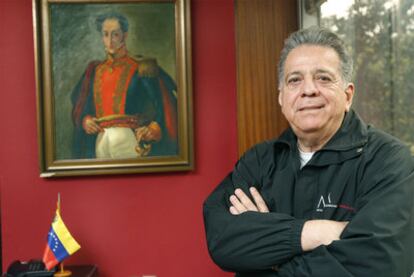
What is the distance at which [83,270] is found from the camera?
2.72m

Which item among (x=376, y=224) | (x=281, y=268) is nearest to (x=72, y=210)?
(x=281, y=268)

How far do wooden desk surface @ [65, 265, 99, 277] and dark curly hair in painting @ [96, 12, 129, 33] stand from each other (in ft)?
4.68

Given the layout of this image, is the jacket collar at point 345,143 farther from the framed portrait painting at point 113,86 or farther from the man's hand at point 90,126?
the man's hand at point 90,126

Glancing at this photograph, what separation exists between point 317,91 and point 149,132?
4.85 feet

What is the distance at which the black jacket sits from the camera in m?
1.38

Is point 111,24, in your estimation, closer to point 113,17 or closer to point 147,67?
point 113,17

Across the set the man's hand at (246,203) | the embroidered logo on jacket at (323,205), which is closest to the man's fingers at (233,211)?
the man's hand at (246,203)

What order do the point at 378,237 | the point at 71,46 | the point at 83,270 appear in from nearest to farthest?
the point at 378,237 < the point at 83,270 < the point at 71,46

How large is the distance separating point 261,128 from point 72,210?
1275mm

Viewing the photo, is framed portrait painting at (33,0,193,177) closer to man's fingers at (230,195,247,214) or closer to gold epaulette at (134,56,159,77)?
gold epaulette at (134,56,159,77)

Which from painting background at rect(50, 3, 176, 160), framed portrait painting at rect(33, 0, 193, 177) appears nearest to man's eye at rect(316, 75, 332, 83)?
framed portrait painting at rect(33, 0, 193, 177)

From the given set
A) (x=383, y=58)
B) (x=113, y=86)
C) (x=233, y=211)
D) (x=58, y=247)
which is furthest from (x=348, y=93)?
(x=58, y=247)

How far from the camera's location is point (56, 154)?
2828 mm

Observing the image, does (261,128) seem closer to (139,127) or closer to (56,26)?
(139,127)
